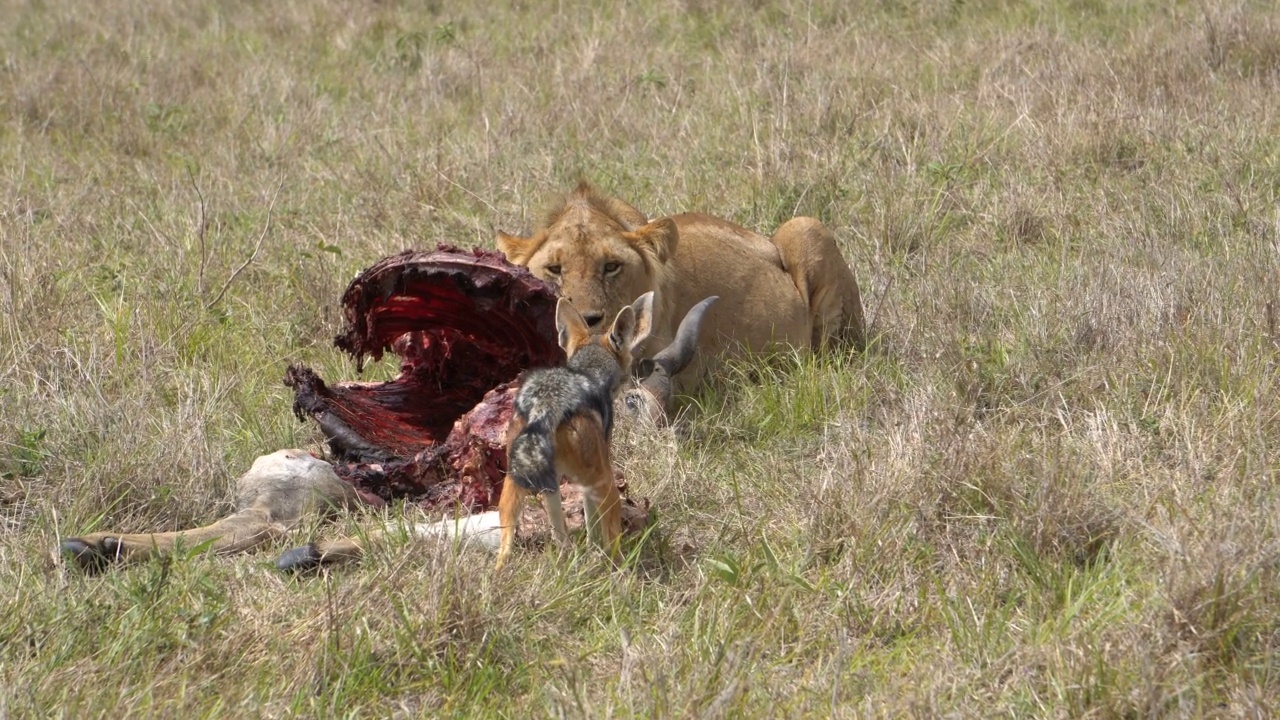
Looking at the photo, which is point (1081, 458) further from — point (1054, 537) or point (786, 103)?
point (786, 103)

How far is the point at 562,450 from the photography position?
4285 mm

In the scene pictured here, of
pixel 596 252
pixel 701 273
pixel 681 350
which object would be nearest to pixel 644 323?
pixel 681 350

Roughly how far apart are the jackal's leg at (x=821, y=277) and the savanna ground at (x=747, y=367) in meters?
0.20

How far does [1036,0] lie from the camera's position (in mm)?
12188

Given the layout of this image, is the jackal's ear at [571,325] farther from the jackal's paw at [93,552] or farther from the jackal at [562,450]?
the jackal's paw at [93,552]

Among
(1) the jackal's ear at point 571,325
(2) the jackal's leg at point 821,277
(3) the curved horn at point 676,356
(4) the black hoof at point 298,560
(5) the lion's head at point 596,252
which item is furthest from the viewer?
(2) the jackal's leg at point 821,277

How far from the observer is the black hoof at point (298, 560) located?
454 centimetres

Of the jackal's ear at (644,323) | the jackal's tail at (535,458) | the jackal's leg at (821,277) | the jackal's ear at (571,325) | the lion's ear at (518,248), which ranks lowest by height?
the jackal's leg at (821,277)

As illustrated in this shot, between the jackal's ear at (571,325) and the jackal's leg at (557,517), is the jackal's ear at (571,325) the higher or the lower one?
the higher one

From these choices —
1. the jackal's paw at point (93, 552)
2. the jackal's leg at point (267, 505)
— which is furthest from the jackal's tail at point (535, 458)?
the jackal's paw at point (93, 552)

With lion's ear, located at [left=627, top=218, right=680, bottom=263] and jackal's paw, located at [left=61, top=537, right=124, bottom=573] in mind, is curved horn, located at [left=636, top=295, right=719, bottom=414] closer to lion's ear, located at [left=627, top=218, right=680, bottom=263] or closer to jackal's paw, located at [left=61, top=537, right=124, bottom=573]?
lion's ear, located at [left=627, top=218, right=680, bottom=263]

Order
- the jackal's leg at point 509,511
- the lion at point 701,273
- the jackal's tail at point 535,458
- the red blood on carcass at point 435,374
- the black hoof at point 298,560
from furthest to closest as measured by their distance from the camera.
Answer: the lion at point 701,273 < the red blood on carcass at point 435,374 < the black hoof at point 298,560 < the jackal's leg at point 509,511 < the jackal's tail at point 535,458

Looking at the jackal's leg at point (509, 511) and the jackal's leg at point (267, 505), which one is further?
the jackal's leg at point (267, 505)

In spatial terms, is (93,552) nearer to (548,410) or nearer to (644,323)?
(548,410)
